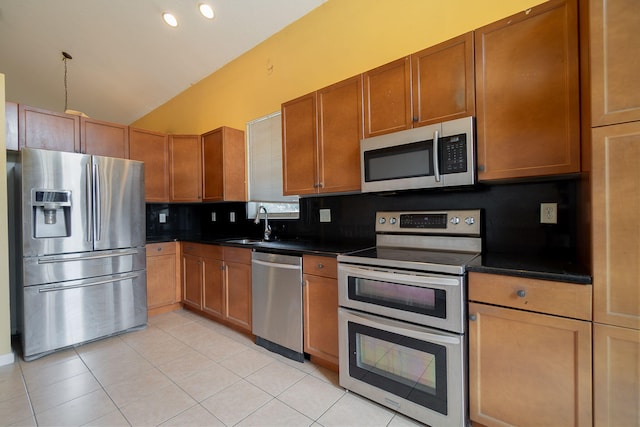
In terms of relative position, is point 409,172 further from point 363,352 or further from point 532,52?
point 363,352

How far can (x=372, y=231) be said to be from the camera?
233 cm

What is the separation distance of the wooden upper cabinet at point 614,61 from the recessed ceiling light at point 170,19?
359cm

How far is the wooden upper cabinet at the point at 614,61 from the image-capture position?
1.06 metres

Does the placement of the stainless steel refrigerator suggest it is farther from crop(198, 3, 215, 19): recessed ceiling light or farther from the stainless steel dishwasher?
crop(198, 3, 215, 19): recessed ceiling light

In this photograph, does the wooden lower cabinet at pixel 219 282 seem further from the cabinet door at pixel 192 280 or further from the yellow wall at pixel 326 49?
the yellow wall at pixel 326 49

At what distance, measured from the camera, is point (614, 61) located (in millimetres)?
1096

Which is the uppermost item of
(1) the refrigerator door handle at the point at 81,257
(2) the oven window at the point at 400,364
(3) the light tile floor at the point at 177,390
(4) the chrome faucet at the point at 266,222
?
(4) the chrome faucet at the point at 266,222

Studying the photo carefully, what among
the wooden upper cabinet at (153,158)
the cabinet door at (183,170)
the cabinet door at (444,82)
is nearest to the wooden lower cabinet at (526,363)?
the cabinet door at (444,82)

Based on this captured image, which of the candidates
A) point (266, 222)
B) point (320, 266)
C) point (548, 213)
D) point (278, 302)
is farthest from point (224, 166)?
point (548, 213)

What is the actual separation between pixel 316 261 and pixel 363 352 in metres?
0.66

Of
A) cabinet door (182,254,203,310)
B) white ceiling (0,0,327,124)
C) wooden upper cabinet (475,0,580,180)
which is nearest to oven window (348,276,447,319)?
wooden upper cabinet (475,0,580,180)

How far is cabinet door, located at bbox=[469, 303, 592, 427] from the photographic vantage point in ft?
3.73

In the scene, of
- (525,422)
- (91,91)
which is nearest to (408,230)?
(525,422)

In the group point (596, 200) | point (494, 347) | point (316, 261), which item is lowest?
point (494, 347)
